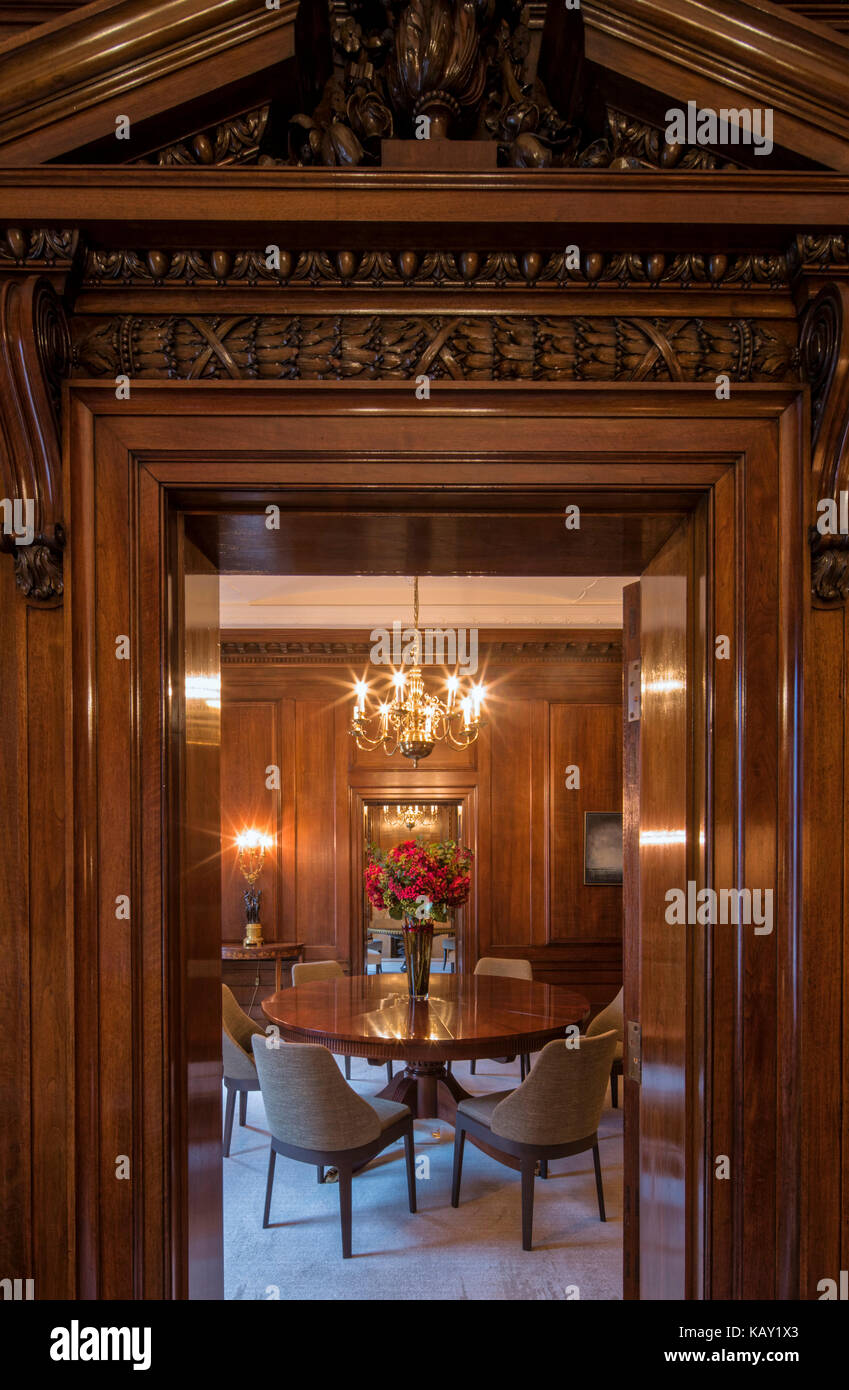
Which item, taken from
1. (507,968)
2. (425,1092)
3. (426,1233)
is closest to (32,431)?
(426,1233)

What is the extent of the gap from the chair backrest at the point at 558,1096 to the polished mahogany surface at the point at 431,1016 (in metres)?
0.34

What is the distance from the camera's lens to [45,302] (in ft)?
4.25

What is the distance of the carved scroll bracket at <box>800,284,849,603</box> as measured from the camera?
4.28 ft

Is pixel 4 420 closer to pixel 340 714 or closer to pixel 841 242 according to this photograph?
pixel 841 242

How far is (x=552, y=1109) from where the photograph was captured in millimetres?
3588

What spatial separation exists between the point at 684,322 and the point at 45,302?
1.05 m

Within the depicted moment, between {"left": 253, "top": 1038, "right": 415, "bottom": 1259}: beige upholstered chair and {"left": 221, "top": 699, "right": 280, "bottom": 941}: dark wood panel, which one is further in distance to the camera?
{"left": 221, "top": 699, "right": 280, "bottom": 941}: dark wood panel

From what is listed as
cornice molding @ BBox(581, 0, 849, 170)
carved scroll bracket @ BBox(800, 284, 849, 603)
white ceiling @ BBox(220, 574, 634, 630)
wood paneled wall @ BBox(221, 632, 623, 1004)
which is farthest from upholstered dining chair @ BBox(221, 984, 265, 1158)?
cornice molding @ BBox(581, 0, 849, 170)

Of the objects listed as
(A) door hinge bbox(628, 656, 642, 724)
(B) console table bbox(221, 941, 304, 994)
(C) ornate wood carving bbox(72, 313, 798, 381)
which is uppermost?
(C) ornate wood carving bbox(72, 313, 798, 381)

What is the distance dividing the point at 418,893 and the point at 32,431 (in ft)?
12.3

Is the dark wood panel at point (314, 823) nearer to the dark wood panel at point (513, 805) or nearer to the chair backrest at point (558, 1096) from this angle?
the dark wood panel at point (513, 805)

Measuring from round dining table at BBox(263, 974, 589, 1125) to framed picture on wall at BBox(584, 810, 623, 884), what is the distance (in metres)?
1.87

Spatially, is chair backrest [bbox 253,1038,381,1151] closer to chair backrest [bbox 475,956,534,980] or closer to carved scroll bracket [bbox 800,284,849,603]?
chair backrest [bbox 475,956,534,980]

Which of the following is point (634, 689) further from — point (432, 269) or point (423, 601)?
point (423, 601)
